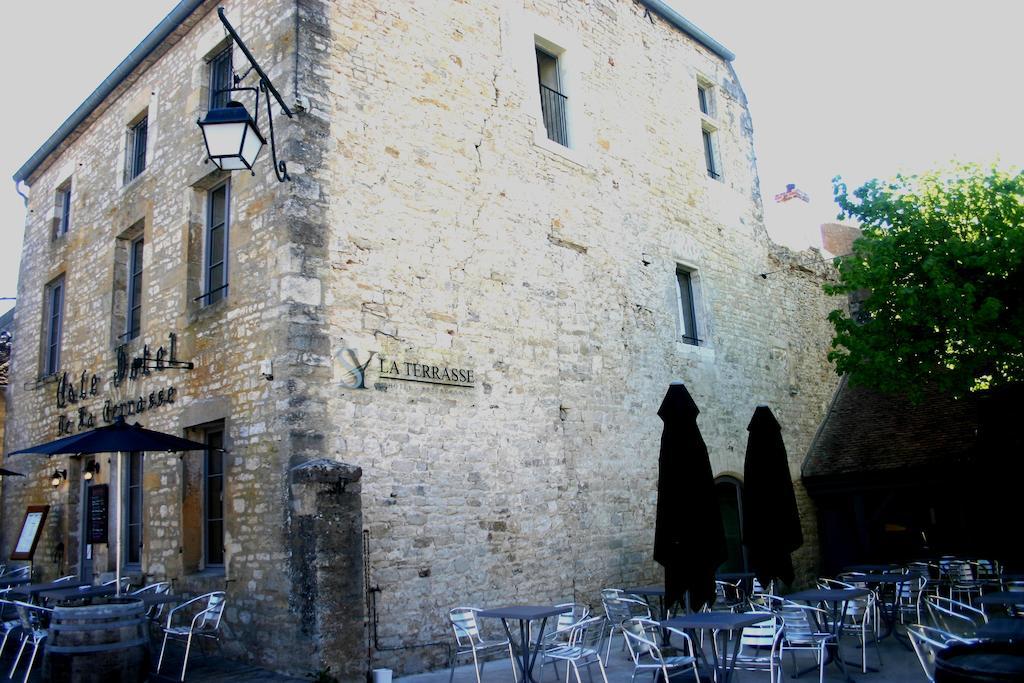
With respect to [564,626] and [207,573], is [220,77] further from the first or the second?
[564,626]

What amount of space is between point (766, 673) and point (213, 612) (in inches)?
193

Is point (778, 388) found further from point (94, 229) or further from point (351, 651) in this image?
point (94, 229)

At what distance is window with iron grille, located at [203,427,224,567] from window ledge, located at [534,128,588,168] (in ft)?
16.5

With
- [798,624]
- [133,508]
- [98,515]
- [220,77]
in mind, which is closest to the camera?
[798,624]

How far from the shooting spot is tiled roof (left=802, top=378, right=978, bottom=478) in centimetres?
1179

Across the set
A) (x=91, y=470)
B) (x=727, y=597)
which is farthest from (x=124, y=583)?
(x=727, y=597)

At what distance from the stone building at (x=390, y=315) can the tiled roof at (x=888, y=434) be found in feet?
4.08

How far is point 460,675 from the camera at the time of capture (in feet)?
23.8

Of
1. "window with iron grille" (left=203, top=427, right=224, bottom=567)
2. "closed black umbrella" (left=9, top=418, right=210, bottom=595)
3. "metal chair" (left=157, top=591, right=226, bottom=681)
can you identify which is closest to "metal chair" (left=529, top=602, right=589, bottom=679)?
"metal chair" (left=157, top=591, right=226, bottom=681)

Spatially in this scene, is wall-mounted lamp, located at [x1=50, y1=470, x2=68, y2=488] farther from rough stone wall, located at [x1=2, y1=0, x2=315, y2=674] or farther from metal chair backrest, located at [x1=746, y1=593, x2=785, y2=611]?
metal chair backrest, located at [x1=746, y1=593, x2=785, y2=611]

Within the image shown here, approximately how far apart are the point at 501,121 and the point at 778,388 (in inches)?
263

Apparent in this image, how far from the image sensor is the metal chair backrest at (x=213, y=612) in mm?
7035

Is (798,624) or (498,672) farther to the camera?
(498,672)

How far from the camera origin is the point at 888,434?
503 inches
